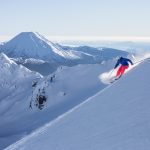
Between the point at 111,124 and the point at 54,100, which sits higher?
the point at 54,100

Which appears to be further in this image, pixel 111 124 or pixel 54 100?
pixel 54 100

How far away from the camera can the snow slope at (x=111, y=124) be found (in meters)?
12.1

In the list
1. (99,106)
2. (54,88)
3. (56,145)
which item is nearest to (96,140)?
(56,145)

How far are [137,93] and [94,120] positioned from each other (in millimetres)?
2153

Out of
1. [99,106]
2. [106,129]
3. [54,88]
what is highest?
[54,88]

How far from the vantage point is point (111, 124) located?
1419 cm

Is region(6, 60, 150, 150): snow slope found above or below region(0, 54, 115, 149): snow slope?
below

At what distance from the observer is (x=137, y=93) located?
54.7 feet

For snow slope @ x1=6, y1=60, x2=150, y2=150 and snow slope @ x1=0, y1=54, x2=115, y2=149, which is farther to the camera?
snow slope @ x1=0, y1=54, x2=115, y2=149

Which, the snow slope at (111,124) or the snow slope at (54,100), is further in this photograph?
the snow slope at (54,100)

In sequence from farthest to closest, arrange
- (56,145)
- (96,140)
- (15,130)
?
(15,130), (56,145), (96,140)

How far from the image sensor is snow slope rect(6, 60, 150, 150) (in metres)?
12.1

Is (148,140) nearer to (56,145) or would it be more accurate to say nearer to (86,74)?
(56,145)

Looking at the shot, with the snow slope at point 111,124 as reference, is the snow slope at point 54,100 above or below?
above
